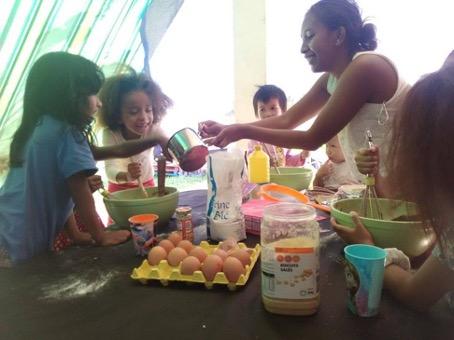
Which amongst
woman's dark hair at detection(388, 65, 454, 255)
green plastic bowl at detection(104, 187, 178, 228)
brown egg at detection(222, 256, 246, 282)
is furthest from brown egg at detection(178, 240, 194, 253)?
woman's dark hair at detection(388, 65, 454, 255)

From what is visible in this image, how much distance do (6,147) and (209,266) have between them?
1.78m

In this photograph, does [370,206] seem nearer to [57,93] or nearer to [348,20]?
[348,20]

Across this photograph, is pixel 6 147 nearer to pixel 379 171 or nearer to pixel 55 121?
pixel 55 121

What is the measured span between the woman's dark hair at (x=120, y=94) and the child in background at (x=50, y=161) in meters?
0.50

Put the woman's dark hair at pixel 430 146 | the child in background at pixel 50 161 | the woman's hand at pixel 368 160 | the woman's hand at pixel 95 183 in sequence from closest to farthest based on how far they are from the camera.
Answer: the woman's dark hair at pixel 430 146, the woman's hand at pixel 368 160, the child in background at pixel 50 161, the woman's hand at pixel 95 183

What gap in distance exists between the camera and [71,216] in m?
1.22

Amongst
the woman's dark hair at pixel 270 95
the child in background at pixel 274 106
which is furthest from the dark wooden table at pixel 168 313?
the woman's dark hair at pixel 270 95

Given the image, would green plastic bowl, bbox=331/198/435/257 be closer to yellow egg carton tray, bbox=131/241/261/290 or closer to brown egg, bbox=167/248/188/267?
yellow egg carton tray, bbox=131/241/261/290

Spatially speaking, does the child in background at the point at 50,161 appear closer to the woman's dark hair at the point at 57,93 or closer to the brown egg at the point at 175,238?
the woman's dark hair at the point at 57,93

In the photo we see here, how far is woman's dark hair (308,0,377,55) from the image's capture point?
4.06 ft

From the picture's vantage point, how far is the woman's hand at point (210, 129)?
1.25 m

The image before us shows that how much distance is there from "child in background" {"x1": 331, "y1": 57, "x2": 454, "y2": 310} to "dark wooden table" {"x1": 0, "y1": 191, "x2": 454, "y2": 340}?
0.15ft

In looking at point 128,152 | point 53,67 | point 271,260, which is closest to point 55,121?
point 53,67

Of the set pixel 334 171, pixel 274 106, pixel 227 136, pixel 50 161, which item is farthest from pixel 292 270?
pixel 274 106
